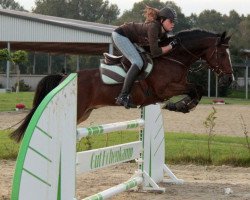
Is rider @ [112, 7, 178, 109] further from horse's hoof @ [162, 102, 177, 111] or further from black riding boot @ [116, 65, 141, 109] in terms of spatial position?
horse's hoof @ [162, 102, 177, 111]

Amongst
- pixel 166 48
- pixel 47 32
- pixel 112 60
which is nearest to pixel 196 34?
pixel 166 48

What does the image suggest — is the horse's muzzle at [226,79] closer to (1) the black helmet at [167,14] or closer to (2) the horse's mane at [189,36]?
(2) the horse's mane at [189,36]

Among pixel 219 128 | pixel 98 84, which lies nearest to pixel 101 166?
pixel 98 84

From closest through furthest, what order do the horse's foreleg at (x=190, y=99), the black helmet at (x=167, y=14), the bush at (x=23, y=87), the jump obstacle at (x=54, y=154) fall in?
the jump obstacle at (x=54, y=154)
the black helmet at (x=167, y=14)
the horse's foreleg at (x=190, y=99)
the bush at (x=23, y=87)

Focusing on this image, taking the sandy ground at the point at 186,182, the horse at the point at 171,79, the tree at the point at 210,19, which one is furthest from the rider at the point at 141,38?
the tree at the point at 210,19

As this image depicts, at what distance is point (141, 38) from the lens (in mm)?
6062

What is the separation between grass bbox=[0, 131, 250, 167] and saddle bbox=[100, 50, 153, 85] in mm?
3466

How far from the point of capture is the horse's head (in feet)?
19.9

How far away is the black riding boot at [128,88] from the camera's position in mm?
5695

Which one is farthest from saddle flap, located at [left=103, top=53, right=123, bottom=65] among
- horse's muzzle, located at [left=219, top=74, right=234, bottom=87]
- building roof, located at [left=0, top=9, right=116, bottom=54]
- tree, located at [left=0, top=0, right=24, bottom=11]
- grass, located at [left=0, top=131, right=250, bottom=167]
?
tree, located at [left=0, top=0, right=24, bottom=11]

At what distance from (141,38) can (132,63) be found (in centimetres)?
33

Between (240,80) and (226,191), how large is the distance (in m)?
50.0

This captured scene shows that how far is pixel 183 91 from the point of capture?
5852 millimetres

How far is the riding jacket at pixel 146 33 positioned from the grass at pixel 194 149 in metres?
3.59
